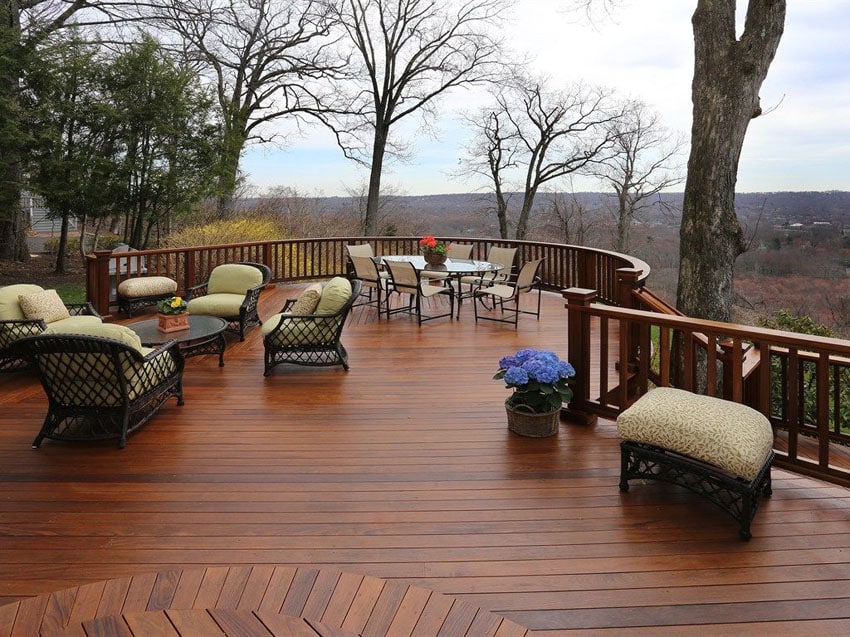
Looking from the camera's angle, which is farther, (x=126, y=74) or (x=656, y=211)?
(x=656, y=211)

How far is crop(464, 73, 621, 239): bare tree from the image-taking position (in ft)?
59.3

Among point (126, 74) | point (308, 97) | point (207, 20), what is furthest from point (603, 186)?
point (126, 74)

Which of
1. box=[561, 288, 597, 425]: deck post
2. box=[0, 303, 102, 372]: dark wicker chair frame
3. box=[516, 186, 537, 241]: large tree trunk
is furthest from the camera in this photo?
box=[516, 186, 537, 241]: large tree trunk

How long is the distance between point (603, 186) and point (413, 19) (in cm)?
799

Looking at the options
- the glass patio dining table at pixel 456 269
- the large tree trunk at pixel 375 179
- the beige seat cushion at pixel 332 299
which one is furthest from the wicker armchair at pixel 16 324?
the large tree trunk at pixel 375 179

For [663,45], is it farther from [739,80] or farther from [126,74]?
[126,74]

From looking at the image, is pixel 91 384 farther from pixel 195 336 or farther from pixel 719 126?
pixel 719 126

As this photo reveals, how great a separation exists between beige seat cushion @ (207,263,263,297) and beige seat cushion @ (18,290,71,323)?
170cm

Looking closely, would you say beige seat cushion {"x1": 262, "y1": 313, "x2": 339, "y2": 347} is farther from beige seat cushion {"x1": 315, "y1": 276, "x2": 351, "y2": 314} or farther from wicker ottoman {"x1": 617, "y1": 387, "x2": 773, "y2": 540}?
wicker ottoman {"x1": 617, "y1": 387, "x2": 773, "y2": 540}

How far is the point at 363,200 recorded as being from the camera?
21.2m

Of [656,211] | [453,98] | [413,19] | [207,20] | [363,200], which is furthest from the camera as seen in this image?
[363,200]

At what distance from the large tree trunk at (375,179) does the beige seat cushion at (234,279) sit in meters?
9.12

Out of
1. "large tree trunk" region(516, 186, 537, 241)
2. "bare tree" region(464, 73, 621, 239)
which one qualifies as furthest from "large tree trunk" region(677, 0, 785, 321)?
"large tree trunk" region(516, 186, 537, 241)

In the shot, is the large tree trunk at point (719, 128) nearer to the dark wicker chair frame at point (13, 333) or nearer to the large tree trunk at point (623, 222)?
the dark wicker chair frame at point (13, 333)
